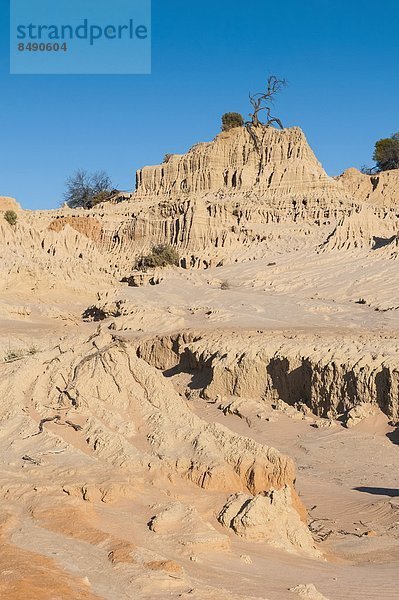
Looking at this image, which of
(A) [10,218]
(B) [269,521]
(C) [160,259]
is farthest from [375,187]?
(B) [269,521]

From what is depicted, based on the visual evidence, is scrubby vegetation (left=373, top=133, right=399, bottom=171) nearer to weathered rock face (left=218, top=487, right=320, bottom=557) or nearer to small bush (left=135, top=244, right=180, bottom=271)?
small bush (left=135, top=244, right=180, bottom=271)

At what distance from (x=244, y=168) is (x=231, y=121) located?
5.97 meters

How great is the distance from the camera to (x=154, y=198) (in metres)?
46.8

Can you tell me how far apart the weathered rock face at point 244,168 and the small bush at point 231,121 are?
1.17m

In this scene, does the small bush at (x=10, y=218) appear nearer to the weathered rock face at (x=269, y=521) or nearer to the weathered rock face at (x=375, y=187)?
the weathered rock face at (x=375, y=187)

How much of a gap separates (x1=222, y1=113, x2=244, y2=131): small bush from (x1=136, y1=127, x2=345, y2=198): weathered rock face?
1169 mm

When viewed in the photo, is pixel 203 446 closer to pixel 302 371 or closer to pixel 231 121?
pixel 302 371

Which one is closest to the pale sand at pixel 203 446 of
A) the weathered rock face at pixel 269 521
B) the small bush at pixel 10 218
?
the weathered rock face at pixel 269 521

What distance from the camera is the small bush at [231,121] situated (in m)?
48.7

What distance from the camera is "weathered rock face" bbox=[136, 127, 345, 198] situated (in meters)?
42.3

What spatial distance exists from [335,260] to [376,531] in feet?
71.8

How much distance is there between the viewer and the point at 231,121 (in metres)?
49.3

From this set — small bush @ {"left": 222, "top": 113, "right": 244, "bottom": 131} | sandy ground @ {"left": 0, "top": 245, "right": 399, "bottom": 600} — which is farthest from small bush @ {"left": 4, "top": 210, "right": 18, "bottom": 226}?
sandy ground @ {"left": 0, "top": 245, "right": 399, "bottom": 600}

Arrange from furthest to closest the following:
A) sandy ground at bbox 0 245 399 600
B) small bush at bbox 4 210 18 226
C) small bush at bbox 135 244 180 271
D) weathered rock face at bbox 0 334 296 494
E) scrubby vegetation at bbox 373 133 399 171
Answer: scrubby vegetation at bbox 373 133 399 171
small bush at bbox 4 210 18 226
small bush at bbox 135 244 180 271
weathered rock face at bbox 0 334 296 494
sandy ground at bbox 0 245 399 600
